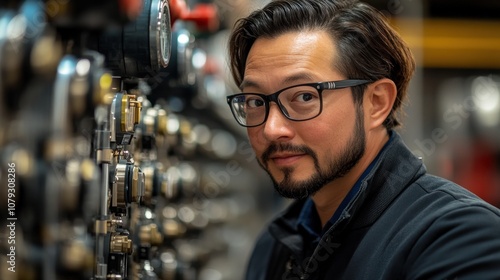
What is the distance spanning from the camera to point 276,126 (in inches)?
56.3

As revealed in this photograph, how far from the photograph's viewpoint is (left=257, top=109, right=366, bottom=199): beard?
1.46m

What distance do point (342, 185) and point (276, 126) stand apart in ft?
0.82

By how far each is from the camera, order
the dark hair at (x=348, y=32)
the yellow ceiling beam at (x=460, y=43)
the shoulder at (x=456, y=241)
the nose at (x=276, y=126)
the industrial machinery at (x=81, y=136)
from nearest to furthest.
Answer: the industrial machinery at (x=81, y=136)
the shoulder at (x=456, y=241)
the nose at (x=276, y=126)
the dark hair at (x=348, y=32)
the yellow ceiling beam at (x=460, y=43)

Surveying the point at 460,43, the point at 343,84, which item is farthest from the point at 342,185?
the point at 460,43

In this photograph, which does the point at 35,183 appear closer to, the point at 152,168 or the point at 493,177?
the point at 152,168

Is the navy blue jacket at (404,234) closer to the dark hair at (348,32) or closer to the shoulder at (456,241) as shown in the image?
the shoulder at (456,241)

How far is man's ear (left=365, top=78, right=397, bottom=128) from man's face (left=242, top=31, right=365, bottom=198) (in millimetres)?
55

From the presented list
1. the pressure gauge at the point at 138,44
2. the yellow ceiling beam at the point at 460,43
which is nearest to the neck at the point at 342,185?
the pressure gauge at the point at 138,44

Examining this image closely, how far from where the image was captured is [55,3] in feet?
3.51

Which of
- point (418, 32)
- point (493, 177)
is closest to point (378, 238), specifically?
point (418, 32)

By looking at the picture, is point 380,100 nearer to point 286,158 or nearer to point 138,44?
point 286,158

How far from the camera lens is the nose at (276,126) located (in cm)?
143

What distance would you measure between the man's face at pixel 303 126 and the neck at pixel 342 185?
5 cm

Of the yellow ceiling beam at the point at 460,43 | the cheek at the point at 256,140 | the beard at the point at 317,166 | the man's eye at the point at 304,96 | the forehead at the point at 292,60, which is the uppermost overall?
the yellow ceiling beam at the point at 460,43
